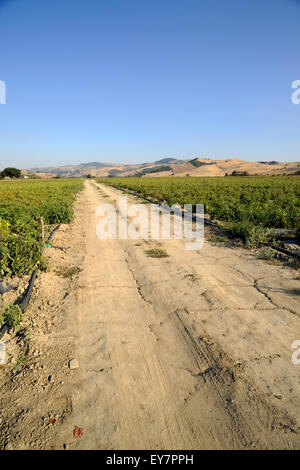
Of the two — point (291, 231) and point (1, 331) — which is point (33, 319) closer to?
point (1, 331)

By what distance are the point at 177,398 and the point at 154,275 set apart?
9.10ft

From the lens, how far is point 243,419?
1.99 m

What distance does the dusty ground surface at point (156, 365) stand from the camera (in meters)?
1.89
